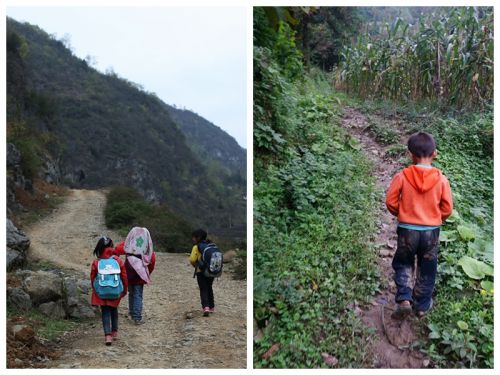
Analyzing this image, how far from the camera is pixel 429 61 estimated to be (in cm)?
412

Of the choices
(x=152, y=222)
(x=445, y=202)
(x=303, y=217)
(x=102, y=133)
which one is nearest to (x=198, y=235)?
(x=303, y=217)

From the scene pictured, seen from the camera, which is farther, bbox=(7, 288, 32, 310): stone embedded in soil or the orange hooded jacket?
bbox=(7, 288, 32, 310): stone embedded in soil

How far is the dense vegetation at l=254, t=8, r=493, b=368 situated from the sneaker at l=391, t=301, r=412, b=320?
122mm

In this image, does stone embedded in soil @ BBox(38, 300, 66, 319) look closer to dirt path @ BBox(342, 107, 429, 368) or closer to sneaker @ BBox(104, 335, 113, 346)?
sneaker @ BBox(104, 335, 113, 346)

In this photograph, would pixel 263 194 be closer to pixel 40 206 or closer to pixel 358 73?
pixel 358 73

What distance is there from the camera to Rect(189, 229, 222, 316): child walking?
4.30 metres

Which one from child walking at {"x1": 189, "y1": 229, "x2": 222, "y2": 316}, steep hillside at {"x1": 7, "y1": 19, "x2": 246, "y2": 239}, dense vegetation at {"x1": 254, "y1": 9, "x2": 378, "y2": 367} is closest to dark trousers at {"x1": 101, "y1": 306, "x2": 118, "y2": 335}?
child walking at {"x1": 189, "y1": 229, "x2": 222, "y2": 316}

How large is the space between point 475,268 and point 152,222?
976 cm

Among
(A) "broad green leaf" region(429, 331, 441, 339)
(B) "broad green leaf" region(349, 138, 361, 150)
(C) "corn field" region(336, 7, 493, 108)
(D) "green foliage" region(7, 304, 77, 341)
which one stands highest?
(C) "corn field" region(336, 7, 493, 108)

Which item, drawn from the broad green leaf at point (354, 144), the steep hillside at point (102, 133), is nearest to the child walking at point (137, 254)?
the broad green leaf at point (354, 144)

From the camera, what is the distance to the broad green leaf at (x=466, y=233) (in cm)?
335

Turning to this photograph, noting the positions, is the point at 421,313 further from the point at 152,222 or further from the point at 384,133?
the point at 152,222

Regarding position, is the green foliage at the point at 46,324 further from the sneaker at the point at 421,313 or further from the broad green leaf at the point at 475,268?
the broad green leaf at the point at 475,268

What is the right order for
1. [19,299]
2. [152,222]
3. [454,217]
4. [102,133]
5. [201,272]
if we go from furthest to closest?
[102,133]
[152,222]
[19,299]
[201,272]
[454,217]
